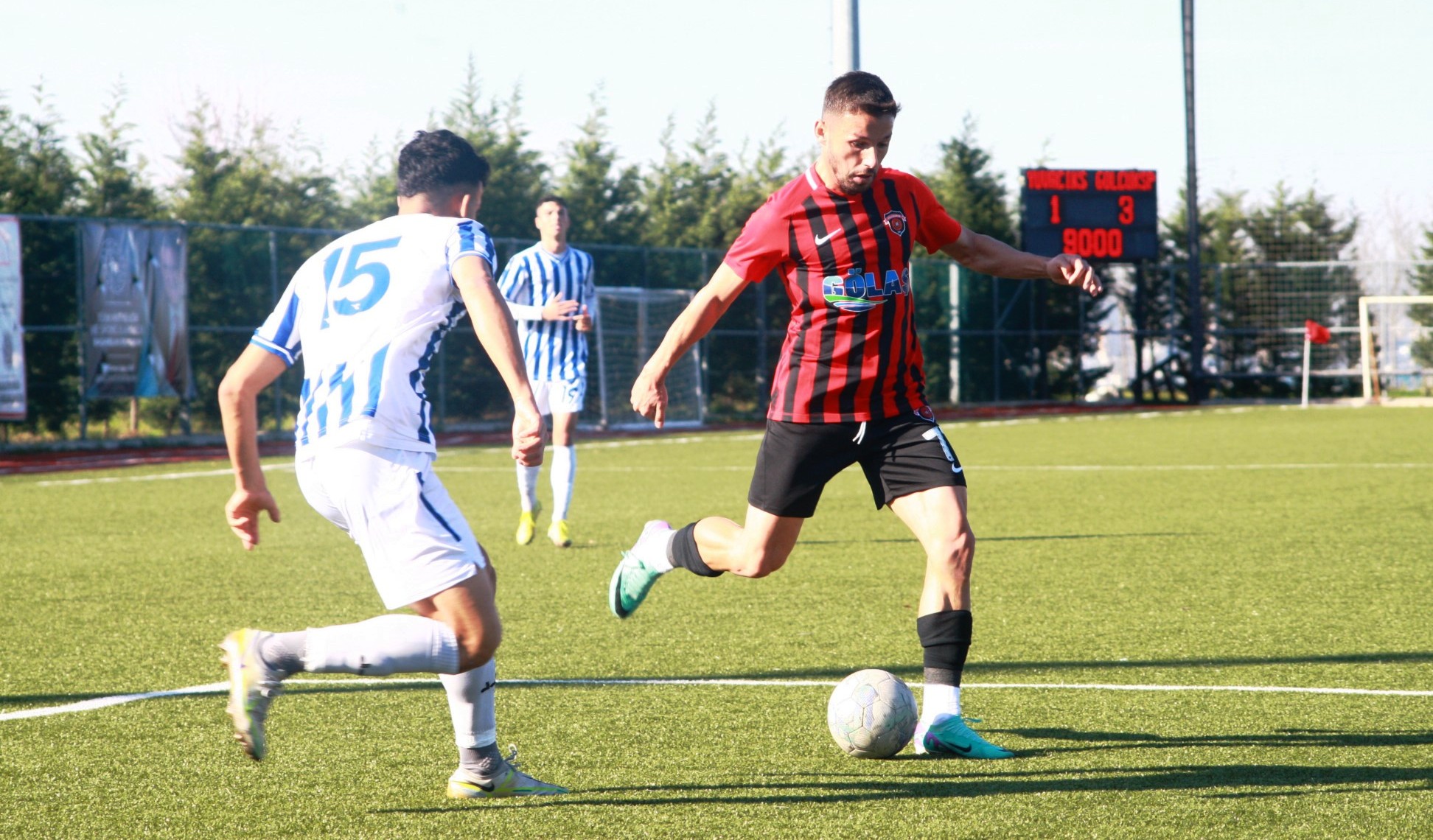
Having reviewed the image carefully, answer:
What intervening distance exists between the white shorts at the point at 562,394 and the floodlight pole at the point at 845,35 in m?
2.67

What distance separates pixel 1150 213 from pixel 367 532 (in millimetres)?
28696

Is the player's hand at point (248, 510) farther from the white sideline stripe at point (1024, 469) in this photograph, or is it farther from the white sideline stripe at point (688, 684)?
the white sideline stripe at point (1024, 469)

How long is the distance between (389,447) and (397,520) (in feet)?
0.61

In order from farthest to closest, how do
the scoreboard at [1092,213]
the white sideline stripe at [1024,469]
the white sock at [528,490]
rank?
the scoreboard at [1092,213] < the white sideline stripe at [1024,469] < the white sock at [528,490]

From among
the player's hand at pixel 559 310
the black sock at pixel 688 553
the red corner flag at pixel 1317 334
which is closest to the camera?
the black sock at pixel 688 553

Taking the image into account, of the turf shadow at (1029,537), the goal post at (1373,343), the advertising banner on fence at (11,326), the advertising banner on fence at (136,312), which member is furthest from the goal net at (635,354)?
the goal post at (1373,343)

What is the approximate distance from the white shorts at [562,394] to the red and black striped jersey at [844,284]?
503cm

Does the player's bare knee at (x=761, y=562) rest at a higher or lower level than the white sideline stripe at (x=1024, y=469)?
higher

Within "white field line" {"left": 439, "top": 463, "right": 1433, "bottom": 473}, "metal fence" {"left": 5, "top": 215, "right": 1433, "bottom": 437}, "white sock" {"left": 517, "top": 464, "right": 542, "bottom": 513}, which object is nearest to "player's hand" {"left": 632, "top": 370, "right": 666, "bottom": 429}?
"white sock" {"left": 517, "top": 464, "right": 542, "bottom": 513}

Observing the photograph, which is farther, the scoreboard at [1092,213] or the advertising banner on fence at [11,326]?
the scoreboard at [1092,213]

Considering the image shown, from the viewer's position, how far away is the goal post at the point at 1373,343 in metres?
31.0

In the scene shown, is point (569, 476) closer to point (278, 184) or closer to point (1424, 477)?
point (1424, 477)

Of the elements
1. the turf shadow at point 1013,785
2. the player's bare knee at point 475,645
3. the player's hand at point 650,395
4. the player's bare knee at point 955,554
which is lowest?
the turf shadow at point 1013,785

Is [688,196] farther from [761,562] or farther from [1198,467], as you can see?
[761,562]
